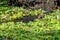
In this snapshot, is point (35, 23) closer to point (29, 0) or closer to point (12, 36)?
point (12, 36)

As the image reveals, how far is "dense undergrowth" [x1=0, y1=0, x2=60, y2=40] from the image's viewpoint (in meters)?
13.8

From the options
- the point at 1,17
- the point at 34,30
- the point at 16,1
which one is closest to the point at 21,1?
the point at 16,1

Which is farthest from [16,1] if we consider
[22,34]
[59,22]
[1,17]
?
[22,34]

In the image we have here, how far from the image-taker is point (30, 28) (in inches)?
606

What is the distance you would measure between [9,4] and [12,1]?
57cm

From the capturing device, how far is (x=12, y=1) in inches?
928

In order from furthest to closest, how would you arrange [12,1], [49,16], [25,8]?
[12,1]
[25,8]
[49,16]

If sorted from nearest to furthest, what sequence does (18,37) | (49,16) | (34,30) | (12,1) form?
(18,37), (34,30), (49,16), (12,1)

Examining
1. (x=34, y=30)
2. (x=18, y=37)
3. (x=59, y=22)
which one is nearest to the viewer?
(x=18, y=37)

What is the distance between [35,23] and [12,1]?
771cm

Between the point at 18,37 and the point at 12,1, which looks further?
the point at 12,1

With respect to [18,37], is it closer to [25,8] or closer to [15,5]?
[25,8]

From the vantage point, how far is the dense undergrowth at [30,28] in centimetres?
1376

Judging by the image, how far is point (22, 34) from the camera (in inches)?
561
